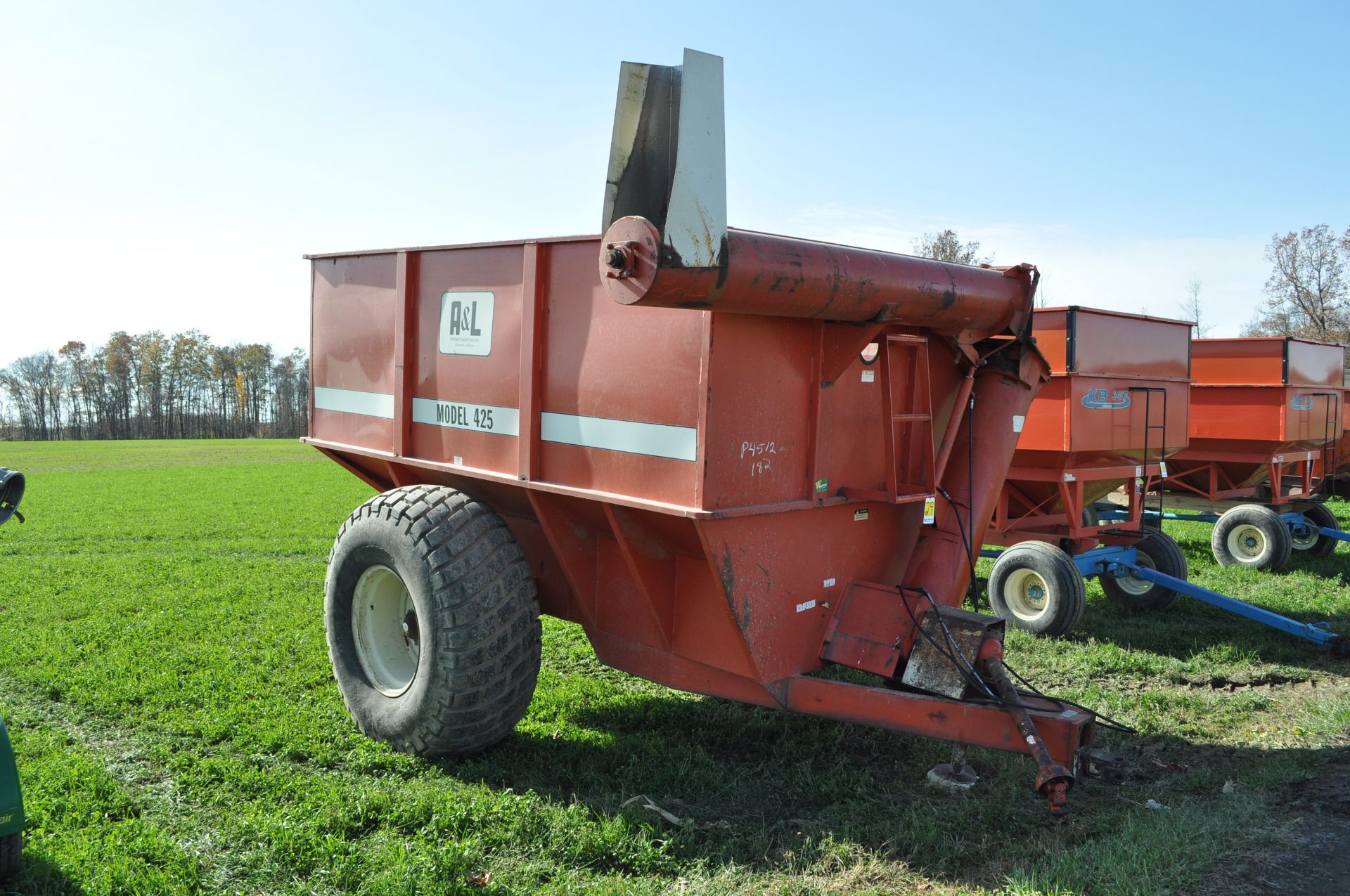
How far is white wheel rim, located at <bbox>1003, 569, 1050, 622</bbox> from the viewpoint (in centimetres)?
820

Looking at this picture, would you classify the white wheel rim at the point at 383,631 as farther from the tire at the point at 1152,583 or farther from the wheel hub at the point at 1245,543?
the wheel hub at the point at 1245,543

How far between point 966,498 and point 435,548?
291cm

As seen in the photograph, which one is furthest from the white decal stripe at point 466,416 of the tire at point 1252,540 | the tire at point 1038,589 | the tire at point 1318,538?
the tire at point 1318,538

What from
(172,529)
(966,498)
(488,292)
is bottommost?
(172,529)

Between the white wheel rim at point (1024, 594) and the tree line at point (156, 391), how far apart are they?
75.5 meters

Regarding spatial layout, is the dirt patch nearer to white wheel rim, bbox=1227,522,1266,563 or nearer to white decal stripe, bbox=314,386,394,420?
white decal stripe, bbox=314,386,394,420

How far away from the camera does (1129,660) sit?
23.7 feet

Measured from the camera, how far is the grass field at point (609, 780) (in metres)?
3.93

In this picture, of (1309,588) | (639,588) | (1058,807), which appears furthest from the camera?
(1309,588)

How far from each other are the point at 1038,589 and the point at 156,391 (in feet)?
280

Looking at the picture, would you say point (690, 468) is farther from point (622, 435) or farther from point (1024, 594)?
point (1024, 594)

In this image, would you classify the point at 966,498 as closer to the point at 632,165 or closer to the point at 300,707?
the point at 632,165

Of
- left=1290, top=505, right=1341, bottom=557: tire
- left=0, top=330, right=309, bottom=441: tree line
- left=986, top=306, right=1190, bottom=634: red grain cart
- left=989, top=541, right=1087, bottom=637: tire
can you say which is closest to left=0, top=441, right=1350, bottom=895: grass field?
left=989, top=541, right=1087, bottom=637: tire

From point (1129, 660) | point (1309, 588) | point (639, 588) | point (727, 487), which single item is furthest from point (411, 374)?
point (1309, 588)
